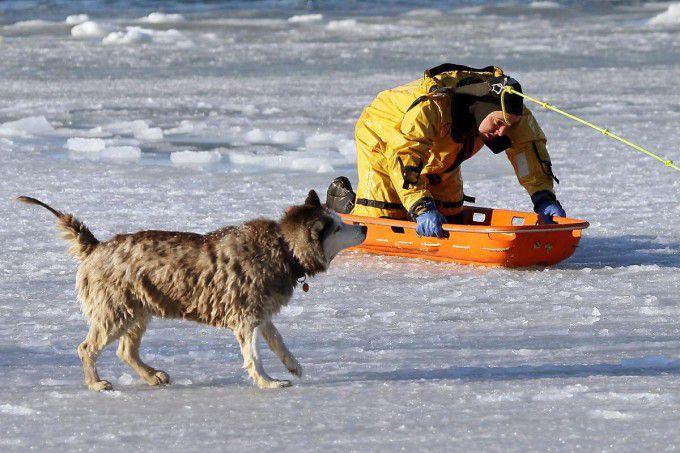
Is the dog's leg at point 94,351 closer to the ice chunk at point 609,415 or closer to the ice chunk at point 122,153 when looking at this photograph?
the ice chunk at point 609,415

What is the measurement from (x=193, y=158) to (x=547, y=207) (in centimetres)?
340

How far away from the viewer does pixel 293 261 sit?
366 cm

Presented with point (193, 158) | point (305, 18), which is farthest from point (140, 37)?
point (193, 158)

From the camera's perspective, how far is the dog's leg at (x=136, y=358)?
3.74m

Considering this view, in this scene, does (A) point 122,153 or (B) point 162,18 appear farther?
(B) point 162,18

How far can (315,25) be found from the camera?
57.9 feet

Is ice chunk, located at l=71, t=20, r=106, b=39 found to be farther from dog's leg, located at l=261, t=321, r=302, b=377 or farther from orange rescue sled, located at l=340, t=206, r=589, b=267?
dog's leg, located at l=261, t=321, r=302, b=377

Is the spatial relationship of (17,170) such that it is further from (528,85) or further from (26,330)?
(528,85)

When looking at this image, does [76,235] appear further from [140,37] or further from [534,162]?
[140,37]

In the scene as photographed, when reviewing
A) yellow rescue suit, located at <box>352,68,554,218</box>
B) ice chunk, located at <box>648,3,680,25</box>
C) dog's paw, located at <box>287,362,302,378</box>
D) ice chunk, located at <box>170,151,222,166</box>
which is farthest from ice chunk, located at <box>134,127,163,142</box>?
ice chunk, located at <box>648,3,680,25</box>

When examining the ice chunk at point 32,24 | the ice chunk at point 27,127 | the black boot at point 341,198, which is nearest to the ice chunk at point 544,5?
the ice chunk at point 32,24

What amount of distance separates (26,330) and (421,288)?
1.74 metres

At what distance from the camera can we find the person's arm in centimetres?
573

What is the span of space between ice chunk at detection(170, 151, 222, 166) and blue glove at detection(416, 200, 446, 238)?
3.37m
